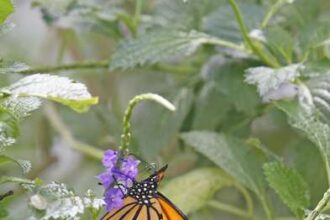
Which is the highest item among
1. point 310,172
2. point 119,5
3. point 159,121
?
point 119,5

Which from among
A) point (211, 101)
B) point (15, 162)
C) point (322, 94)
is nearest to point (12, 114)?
point (15, 162)

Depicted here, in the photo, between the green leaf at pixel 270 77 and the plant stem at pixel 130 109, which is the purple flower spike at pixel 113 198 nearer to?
the plant stem at pixel 130 109

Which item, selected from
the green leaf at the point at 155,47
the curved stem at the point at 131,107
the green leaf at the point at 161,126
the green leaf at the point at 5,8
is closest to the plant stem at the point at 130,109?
the curved stem at the point at 131,107

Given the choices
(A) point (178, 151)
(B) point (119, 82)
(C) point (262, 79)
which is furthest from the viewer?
(B) point (119, 82)

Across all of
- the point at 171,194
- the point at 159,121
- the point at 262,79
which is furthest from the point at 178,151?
the point at 262,79

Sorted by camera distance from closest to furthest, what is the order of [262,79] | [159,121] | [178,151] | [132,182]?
[132,182]
[262,79]
[159,121]
[178,151]

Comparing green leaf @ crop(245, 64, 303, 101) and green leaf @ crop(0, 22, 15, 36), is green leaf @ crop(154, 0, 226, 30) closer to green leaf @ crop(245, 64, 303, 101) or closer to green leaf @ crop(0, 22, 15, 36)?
green leaf @ crop(245, 64, 303, 101)

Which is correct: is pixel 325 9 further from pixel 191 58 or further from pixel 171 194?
pixel 171 194

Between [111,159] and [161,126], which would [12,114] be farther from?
[161,126]
